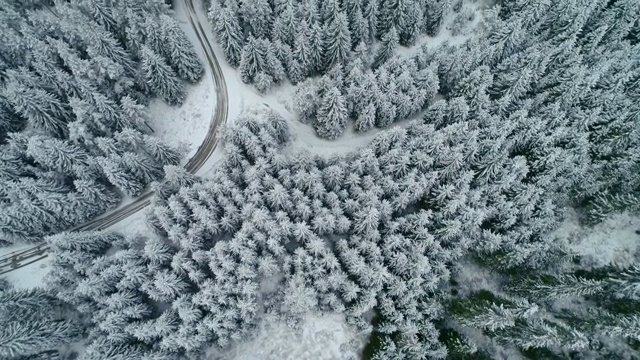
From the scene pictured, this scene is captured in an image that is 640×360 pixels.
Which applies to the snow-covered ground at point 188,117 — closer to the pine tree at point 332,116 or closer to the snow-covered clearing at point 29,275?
the pine tree at point 332,116

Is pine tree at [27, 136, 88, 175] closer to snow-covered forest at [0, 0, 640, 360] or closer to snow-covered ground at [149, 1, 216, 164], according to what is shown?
snow-covered forest at [0, 0, 640, 360]

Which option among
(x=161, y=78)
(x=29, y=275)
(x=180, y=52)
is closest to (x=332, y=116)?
(x=180, y=52)

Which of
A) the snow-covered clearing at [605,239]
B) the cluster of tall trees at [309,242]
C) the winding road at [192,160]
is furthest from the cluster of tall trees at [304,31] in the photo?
the snow-covered clearing at [605,239]

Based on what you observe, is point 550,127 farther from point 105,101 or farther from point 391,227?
point 105,101

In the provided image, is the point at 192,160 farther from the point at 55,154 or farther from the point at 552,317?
the point at 552,317

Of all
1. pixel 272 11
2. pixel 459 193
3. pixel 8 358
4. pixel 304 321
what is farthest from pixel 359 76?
pixel 8 358

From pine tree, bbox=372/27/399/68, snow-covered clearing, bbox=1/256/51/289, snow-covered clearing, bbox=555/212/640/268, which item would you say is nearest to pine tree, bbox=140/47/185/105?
snow-covered clearing, bbox=1/256/51/289
